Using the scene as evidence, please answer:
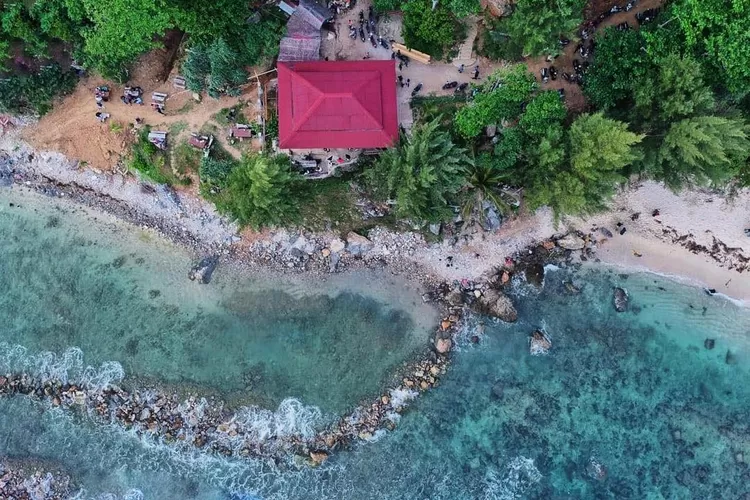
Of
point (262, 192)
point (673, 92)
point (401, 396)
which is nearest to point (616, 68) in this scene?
point (673, 92)

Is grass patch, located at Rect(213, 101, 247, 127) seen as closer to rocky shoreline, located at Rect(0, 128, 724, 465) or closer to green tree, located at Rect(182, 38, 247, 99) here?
green tree, located at Rect(182, 38, 247, 99)

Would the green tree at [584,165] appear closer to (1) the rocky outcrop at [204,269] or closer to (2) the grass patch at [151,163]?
(1) the rocky outcrop at [204,269]

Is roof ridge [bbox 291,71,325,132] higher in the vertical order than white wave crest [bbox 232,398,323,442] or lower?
higher

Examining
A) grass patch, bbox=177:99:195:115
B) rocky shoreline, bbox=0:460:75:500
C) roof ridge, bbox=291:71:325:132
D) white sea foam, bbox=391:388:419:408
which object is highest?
roof ridge, bbox=291:71:325:132

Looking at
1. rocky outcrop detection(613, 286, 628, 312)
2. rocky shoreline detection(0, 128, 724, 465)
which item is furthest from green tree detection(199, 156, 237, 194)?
rocky outcrop detection(613, 286, 628, 312)

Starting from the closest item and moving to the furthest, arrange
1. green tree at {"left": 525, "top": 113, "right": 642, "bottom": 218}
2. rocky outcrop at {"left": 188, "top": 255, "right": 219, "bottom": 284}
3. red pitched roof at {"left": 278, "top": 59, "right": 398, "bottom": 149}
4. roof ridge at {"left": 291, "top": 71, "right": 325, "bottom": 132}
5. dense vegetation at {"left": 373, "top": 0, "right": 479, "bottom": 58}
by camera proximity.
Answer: green tree at {"left": 525, "top": 113, "right": 642, "bottom": 218} < dense vegetation at {"left": 373, "top": 0, "right": 479, "bottom": 58} < roof ridge at {"left": 291, "top": 71, "right": 325, "bottom": 132} < red pitched roof at {"left": 278, "top": 59, "right": 398, "bottom": 149} < rocky outcrop at {"left": 188, "top": 255, "right": 219, "bottom": 284}

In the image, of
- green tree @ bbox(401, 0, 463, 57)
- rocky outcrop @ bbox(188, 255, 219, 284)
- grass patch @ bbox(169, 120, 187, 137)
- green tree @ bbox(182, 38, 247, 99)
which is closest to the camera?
A: green tree @ bbox(401, 0, 463, 57)
